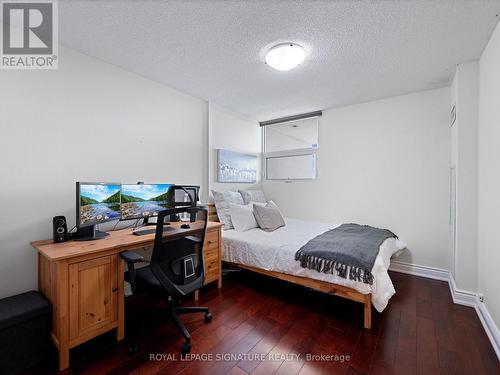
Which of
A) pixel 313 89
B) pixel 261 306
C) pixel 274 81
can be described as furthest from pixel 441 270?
pixel 274 81

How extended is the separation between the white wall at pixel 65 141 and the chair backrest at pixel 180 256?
113 centimetres

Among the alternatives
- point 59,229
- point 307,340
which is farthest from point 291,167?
point 59,229

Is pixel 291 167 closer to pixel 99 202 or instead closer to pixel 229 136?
pixel 229 136

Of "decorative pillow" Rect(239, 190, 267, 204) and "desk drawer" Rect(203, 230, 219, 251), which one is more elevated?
"decorative pillow" Rect(239, 190, 267, 204)

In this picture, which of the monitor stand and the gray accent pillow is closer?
the monitor stand

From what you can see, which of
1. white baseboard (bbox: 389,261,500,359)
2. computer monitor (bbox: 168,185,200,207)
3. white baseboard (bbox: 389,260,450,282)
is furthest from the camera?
white baseboard (bbox: 389,260,450,282)

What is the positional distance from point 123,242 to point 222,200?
5.52ft

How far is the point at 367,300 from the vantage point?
190 cm

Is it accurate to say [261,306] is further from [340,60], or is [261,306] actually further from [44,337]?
[340,60]

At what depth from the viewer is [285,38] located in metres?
1.99

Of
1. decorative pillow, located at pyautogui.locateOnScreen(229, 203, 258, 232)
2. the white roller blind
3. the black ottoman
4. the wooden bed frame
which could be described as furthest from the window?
the black ottoman

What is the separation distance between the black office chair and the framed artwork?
1846 millimetres

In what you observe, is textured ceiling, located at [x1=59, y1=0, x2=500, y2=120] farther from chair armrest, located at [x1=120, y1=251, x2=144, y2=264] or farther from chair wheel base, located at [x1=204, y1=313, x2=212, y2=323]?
chair wheel base, located at [x1=204, y1=313, x2=212, y2=323]

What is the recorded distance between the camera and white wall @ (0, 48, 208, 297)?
1785mm
